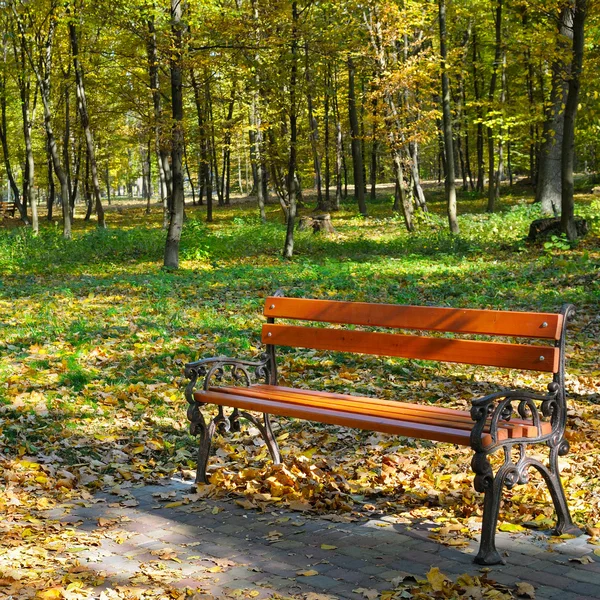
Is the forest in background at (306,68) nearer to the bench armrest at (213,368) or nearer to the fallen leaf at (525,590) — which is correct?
the bench armrest at (213,368)

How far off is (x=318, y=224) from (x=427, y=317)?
66.9ft

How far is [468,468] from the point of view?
5.02m

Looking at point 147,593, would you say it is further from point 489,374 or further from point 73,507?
point 489,374

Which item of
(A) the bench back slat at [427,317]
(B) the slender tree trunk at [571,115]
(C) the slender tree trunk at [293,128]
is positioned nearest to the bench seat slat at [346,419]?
(A) the bench back slat at [427,317]

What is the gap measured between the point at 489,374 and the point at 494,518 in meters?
3.87

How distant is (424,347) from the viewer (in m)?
4.55

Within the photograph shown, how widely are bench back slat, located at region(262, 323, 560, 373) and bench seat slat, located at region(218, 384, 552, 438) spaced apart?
29cm

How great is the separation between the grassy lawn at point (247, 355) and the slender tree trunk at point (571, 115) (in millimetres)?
508

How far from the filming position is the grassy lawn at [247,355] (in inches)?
185

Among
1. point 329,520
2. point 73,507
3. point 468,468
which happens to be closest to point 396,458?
point 468,468

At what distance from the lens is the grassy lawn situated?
185 inches

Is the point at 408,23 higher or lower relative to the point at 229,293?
higher

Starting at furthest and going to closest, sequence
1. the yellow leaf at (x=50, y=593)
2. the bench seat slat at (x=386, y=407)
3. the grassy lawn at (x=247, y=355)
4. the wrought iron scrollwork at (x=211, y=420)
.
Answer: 1. the wrought iron scrollwork at (x=211, y=420)
2. the grassy lawn at (x=247, y=355)
3. the bench seat slat at (x=386, y=407)
4. the yellow leaf at (x=50, y=593)

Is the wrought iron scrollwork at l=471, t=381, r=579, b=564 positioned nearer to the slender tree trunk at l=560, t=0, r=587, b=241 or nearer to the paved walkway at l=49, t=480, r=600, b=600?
the paved walkway at l=49, t=480, r=600, b=600
